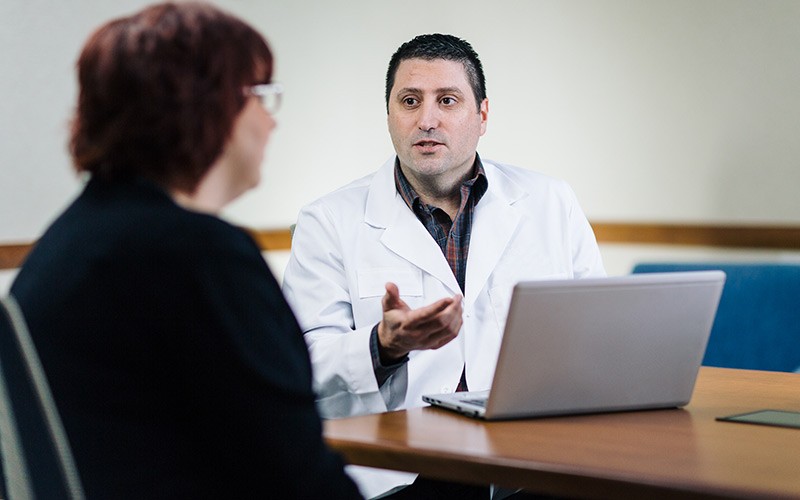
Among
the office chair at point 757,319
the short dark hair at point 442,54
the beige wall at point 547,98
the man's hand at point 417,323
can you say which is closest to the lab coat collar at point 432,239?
the short dark hair at point 442,54

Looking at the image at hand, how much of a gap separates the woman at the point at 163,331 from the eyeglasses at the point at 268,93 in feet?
0.30

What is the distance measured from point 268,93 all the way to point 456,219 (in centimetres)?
123

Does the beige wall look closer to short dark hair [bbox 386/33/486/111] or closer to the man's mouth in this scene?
short dark hair [bbox 386/33/486/111]

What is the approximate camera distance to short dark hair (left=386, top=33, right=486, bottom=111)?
2.63 metres

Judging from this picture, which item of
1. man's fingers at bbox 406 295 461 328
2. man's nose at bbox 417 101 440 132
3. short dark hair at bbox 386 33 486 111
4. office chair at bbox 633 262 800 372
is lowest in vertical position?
office chair at bbox 633 262 800 372

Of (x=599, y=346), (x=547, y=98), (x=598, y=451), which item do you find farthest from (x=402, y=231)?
(x=547, y=98)

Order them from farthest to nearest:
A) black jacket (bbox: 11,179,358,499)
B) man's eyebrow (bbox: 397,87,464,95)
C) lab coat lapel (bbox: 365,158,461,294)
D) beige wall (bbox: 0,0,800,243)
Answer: beige wall (bbox: 0,0,800,243) → man's eyebrow (bbox: 397,87,464,95) → lab coat lapel (bbox: 365,158,461,294) → black jacket (bbox: 11,179,358,499)

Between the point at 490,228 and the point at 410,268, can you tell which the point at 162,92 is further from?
the point at 490,228

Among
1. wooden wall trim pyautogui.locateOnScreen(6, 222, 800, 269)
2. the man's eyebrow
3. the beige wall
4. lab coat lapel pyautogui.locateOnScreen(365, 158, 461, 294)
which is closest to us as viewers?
lab coat lapel pyautogui.locateOnScreen(365, 158, 461, 294)

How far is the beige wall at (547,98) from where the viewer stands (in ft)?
12.7

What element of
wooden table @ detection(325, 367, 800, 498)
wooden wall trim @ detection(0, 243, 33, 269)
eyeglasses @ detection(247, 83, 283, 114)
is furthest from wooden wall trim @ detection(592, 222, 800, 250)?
eyeglasses @ detection(247, 83, 283, 114)

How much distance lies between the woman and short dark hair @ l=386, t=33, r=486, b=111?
57.6 inches

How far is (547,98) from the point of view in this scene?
491 cm

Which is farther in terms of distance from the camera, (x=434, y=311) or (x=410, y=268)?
(x=410, y=268)
